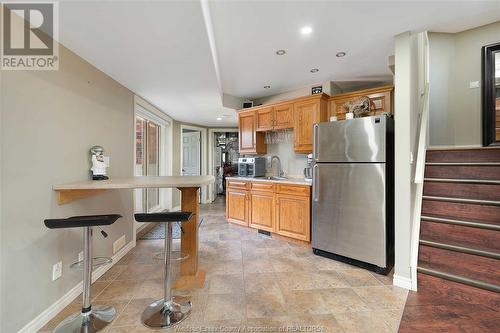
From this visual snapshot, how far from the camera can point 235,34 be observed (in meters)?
2.23

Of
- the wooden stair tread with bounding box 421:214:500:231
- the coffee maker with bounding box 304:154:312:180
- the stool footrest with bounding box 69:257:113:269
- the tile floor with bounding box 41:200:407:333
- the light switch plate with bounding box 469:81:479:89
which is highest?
the light switch plate with bounding box 469:81:479:89

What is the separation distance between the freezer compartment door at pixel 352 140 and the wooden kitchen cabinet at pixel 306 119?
56 cm

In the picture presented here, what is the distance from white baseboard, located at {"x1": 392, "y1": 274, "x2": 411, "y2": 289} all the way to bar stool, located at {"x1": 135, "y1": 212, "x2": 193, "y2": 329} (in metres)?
1.90

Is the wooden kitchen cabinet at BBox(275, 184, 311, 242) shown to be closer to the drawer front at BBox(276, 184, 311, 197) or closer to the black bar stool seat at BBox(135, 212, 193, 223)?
the drawer front at BBox(276, 184, 311, 197)

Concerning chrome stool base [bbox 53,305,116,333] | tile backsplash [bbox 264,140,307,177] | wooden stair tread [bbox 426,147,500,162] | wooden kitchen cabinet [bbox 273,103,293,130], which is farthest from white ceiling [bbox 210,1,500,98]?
chrome stool base [bbox 53,305,116,333]

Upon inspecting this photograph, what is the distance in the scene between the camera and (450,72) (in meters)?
3.09

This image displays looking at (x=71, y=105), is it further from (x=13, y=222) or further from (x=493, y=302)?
(x=493, y=302)

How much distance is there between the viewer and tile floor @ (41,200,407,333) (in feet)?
5.50

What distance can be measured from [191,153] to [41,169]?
457 centimetres

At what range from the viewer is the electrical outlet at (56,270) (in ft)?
5.83

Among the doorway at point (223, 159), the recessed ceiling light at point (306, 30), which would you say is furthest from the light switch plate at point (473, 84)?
the doorway at point (223, 159)

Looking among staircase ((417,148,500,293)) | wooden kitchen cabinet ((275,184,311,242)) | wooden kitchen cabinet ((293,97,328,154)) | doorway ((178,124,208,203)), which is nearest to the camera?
staircase ((417,148,500,293))

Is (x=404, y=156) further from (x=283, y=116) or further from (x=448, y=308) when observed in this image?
(x=283, y=116)

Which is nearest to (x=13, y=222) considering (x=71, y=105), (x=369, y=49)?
(x=71, y=105)
